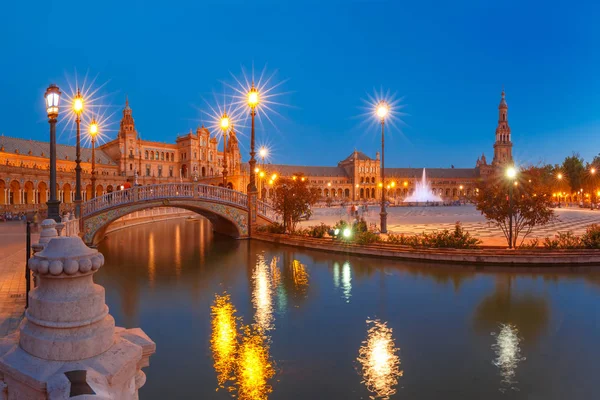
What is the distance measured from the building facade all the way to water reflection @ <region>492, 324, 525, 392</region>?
17.8m

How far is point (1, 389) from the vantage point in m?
2.81

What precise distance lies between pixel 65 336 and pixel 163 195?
73.7ft

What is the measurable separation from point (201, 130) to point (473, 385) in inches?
3917

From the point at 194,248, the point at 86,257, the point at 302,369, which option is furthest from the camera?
the point at 194,248

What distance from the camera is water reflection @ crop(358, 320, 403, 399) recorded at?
669 centimetres

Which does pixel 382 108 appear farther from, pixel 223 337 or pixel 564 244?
pixel 223 337

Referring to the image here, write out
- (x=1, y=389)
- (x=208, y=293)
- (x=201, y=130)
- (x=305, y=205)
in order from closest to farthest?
(x=1, y=389)
(x=208, y=293)
(x=305, y=205)
(x=201, y=130)

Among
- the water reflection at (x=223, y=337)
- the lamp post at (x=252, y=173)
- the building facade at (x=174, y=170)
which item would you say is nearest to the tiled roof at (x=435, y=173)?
the building facade at (x=174, y=170)

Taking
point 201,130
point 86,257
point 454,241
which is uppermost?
point 201,130

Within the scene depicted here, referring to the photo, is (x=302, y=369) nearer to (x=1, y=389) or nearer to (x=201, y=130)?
(x=1, y=389)

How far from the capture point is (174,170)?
10125 centimetres

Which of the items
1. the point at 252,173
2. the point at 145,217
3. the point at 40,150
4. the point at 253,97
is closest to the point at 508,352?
the point at 252,173

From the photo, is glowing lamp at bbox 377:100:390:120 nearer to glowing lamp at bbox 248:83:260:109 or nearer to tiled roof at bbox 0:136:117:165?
glowing lamp at bbox 248:83:260:109

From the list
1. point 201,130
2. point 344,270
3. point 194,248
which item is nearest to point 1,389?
point 344,270
